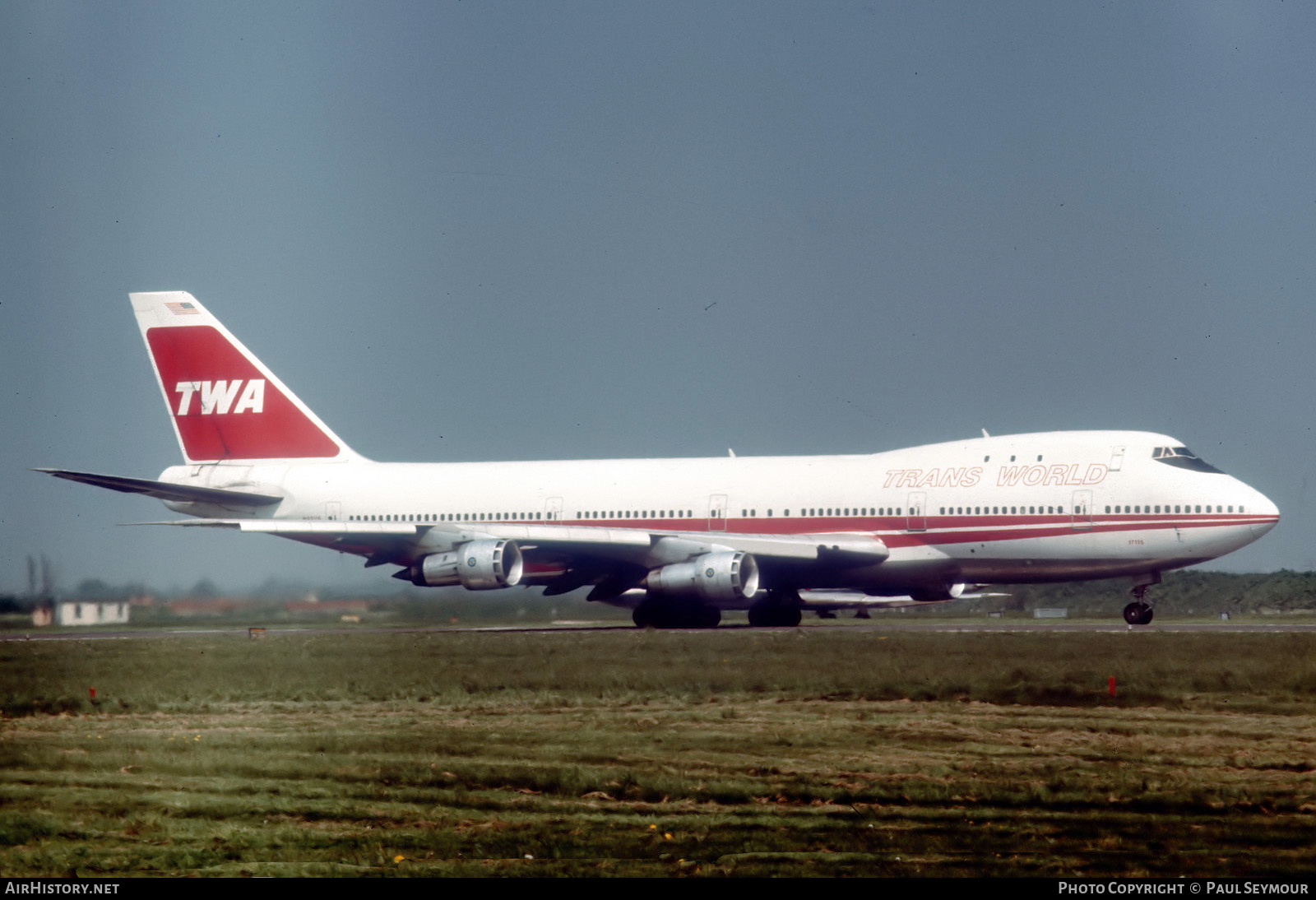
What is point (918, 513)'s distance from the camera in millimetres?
35406

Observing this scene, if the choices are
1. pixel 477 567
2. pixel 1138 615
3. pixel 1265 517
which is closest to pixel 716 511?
pixel 477 567

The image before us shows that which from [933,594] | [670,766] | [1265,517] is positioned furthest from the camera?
[933,594]

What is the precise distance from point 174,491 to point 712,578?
1482 centimetres

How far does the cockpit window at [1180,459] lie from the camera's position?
1355 inches

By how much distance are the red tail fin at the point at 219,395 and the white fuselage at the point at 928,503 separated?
106 inches

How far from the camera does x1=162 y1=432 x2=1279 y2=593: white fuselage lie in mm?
33969

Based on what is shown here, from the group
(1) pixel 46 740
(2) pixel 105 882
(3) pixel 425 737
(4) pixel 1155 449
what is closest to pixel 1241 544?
(4) pixel 1155 449

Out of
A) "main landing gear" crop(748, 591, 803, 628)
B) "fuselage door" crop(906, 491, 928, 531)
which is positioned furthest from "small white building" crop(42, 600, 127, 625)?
"fuselage door" crop(906, 491, 928, 531)

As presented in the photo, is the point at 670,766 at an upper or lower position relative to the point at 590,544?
lower

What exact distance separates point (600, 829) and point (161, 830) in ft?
9.76

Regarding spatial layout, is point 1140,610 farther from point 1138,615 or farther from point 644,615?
point 644,615

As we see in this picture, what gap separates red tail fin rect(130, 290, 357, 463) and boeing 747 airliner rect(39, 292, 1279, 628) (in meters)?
0.06

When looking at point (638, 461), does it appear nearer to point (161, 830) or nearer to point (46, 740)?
point (46, 740)

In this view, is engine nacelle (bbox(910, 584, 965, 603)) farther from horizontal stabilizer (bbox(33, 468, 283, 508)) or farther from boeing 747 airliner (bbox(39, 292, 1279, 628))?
horizontal stabilizer (bbox(33, 468, 283, 508))
